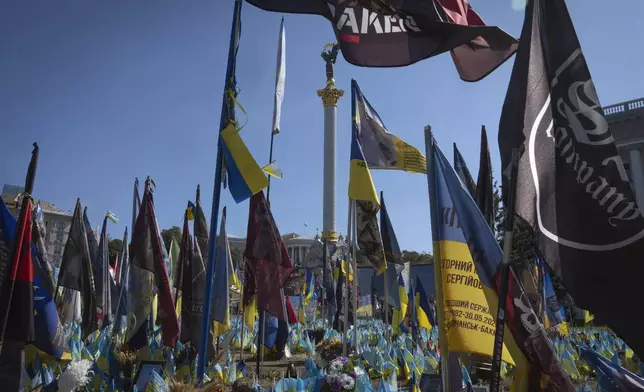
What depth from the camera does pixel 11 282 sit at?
536 centimetres

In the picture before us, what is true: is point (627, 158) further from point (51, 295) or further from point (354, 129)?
point (51, 295)

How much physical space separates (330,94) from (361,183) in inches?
1627

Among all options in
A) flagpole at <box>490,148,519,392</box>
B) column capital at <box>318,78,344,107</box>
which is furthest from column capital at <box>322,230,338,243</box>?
flagpole at <box>490,148,519,392</box>

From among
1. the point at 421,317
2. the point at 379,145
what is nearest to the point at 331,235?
the point at 421,317

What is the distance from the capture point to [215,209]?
660 cm

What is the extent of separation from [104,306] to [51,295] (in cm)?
891

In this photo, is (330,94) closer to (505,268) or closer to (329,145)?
(329,145)

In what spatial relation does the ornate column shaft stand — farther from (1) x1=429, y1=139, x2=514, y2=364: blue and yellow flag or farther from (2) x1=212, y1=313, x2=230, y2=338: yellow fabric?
(1) x1=429, y1=139, x2=514, y2=364: blue and yellow flag

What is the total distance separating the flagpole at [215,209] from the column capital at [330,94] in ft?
137

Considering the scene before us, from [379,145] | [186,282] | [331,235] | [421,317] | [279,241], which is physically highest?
[331,235]

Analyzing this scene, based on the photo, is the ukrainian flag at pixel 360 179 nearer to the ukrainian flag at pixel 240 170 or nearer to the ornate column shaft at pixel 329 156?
the ukrainian flag at pixel 240 170

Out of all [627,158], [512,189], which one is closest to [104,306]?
[512,189]

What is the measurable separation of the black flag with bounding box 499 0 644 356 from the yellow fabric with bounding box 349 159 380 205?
15.1 ft

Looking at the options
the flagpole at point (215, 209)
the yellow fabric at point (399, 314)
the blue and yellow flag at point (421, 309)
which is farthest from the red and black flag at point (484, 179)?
the blue and yellow flag at point (421, 309)
